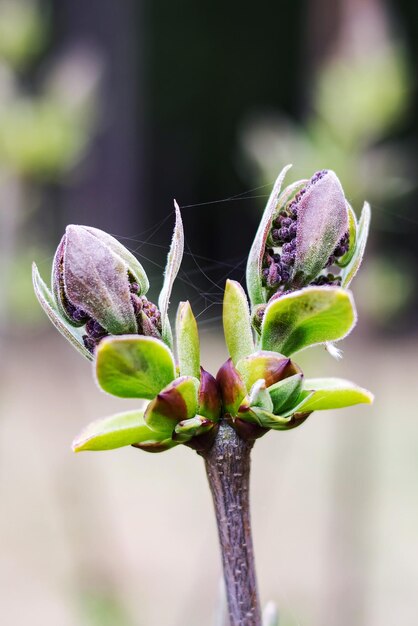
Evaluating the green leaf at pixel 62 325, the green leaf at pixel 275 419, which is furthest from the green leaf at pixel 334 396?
the green leaf at pixel 62 325

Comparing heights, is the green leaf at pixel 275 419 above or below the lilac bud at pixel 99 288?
below

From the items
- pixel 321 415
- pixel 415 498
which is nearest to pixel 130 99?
pixel 321 415

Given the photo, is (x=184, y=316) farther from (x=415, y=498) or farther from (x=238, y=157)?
(x=238, y=157)

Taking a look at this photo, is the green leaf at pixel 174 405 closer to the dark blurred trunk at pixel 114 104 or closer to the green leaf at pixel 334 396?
the green leaf at pixel 334 396

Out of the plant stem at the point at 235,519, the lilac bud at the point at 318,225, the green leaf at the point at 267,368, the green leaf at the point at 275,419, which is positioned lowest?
the plant stem at the point at 235,519

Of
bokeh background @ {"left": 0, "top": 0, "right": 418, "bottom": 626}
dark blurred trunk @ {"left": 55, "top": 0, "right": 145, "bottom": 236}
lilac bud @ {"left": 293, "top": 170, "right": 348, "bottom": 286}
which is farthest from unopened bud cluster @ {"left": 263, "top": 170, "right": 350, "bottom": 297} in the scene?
dark blurred trunk @ {"left": 55, "top": 0, "right": 145, "bottom": 236}

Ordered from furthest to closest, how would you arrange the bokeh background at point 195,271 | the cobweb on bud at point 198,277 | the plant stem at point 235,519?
1. the bokeh background at point 195,271
2. the cobweb on bud at point 198,277
3. the plant stem at point 235,519

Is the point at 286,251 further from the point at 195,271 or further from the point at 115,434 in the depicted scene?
the point at 195,271
